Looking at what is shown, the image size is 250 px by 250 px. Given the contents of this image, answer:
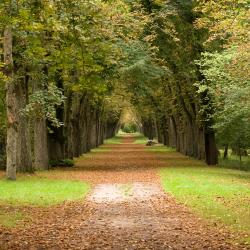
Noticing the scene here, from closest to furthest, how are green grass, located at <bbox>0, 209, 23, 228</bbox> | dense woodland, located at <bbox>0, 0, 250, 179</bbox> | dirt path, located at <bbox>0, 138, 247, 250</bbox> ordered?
dirt path, located at <bbox>0, 138, 247, 250</bbox> → green grass, located at <bbox>0, 209, 23, 228</bbox> → dense woodland, located at <bbox>0, 0, 250, 179</bbox>

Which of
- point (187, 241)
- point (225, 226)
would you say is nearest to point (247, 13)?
point (225, 226)

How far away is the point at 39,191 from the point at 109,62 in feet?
28.4

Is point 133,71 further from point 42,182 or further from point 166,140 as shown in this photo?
point 166,140

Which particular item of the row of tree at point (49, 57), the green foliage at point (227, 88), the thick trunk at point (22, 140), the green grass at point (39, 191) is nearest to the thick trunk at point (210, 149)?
the green foliage at point (227, 88)

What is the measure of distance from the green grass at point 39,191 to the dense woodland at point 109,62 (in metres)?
1.37

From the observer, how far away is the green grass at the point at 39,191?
16.8 metres

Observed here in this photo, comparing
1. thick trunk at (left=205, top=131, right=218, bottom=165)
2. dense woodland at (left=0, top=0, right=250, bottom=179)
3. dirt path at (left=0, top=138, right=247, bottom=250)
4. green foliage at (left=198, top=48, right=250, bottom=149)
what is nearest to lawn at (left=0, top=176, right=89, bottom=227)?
dirt path at (left=0, top=138, right=247, bottom=250)

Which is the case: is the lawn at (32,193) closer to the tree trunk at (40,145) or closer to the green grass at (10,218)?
the green grass at (10,218)

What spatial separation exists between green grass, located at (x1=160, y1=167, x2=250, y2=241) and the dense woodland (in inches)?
143

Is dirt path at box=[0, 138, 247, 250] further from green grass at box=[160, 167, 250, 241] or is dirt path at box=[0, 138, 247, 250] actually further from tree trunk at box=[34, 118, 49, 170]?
tree trunk at box=[34, 118, 49, 170]

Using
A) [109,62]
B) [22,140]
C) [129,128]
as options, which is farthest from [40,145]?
[129,128]

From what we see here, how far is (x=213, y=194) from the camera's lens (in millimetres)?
18844

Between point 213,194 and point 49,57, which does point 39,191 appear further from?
point 49,57

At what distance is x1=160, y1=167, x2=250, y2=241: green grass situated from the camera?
1389 centimetres
